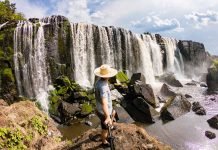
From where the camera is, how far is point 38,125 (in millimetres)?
14758

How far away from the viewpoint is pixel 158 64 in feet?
195

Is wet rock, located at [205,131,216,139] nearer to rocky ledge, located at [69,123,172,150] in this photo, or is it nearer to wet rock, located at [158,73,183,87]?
rocky ledge, located at [69,123,172,150]

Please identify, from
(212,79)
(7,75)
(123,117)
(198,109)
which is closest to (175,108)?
(198,109)

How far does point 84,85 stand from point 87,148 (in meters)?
31.4

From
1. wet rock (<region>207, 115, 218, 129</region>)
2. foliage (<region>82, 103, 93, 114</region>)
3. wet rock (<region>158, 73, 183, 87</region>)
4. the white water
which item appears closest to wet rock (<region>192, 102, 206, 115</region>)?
wet rock (<region>207, 115, 218, 129</region>)

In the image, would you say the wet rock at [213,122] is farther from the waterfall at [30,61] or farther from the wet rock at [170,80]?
the wet rock at [170,80]

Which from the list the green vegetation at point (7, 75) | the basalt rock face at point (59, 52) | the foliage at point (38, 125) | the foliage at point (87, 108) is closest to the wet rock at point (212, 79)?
the basalt rock face at point (59, 52)

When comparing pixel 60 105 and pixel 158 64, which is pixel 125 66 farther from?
pixel 60 105

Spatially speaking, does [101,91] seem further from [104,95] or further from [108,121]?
[108,121]

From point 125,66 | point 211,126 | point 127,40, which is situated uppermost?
point 127,40

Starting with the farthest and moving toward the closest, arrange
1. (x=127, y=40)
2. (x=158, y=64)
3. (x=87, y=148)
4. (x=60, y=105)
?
(x=158, y=64) < (x=127, y=40) < (x=60, y=105) < (x=87, y=148)

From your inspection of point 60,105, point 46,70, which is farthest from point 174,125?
point 46,70

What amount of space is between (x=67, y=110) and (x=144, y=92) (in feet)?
26.1

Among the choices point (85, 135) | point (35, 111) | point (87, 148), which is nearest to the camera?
point (87, 148)
